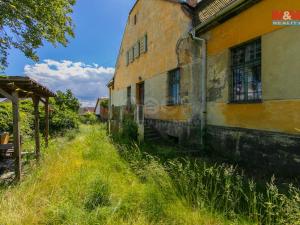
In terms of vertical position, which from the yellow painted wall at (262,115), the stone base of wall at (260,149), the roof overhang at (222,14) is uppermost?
the roof overhang at (222,14)

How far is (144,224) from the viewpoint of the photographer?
Result: 3.57 metres

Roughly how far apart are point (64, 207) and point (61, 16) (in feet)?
27.5

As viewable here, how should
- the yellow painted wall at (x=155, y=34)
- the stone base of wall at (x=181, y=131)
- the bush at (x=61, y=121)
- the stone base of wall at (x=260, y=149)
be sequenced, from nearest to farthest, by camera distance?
the stone base of wall at (x=260, y=149) < the stone base of wall at (x=181, y=131) < the yellow painted wall at (x=155, y=34) < the bush at (x=61, y=121)

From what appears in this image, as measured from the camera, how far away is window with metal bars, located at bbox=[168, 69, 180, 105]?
11554 mm

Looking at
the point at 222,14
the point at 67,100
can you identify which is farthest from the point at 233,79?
the point at 67,100

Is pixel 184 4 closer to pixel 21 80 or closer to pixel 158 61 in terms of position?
pixel 158 61

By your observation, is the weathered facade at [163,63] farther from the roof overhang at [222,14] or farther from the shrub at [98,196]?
the shrub at [98,196]

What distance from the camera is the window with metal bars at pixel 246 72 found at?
7.29m

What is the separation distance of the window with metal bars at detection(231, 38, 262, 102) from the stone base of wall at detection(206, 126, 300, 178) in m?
1.05

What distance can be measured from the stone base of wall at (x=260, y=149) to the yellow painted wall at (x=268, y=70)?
0.21m

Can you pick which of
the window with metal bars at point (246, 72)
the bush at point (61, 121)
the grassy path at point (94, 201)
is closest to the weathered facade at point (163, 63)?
the window with metal bars at point (246, 72)

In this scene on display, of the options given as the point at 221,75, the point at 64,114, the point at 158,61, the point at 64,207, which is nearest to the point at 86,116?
the point at 64,114

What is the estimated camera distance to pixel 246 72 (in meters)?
7.66

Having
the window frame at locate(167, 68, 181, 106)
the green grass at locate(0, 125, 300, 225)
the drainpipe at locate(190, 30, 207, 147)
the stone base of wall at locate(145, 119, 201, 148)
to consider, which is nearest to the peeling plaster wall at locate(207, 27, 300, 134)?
the drainpipe at locate(190, 30, 207, 147)
